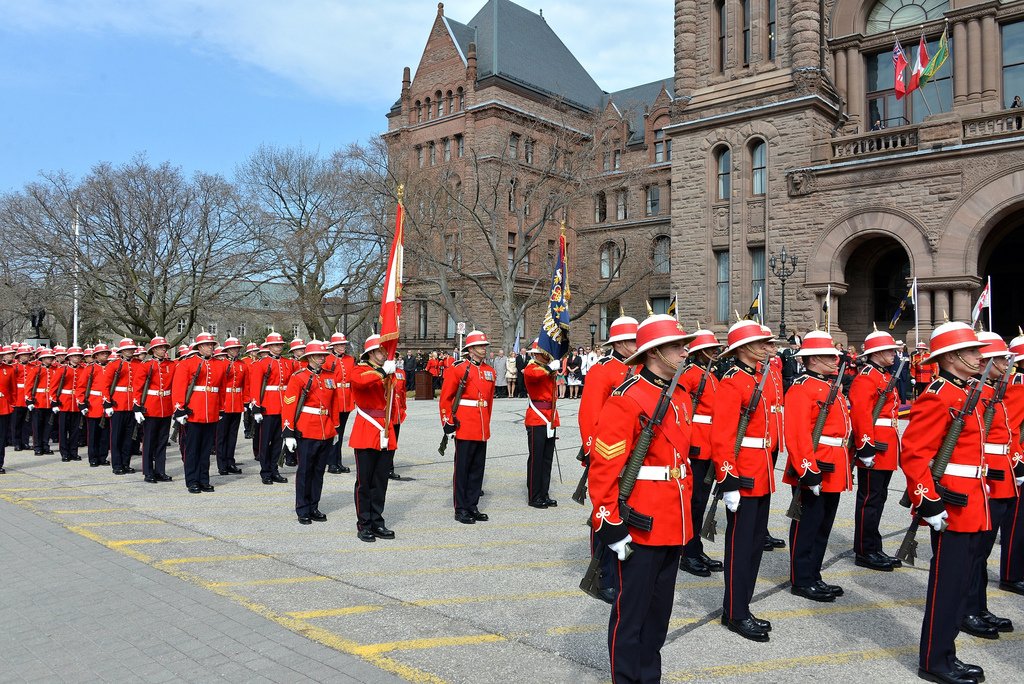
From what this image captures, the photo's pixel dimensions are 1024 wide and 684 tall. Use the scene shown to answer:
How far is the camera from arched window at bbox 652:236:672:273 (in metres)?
48.6

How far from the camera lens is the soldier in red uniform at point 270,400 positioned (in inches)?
495

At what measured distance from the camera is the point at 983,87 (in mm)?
28219

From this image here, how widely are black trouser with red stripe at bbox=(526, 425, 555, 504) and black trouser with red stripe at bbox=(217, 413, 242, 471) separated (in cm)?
589

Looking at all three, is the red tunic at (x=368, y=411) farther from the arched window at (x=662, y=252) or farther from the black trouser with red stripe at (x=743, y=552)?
the arched window at (x=662, y=252)

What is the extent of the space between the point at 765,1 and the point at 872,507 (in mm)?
27741

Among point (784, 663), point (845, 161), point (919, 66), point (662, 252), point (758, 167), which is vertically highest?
point (919, 66)

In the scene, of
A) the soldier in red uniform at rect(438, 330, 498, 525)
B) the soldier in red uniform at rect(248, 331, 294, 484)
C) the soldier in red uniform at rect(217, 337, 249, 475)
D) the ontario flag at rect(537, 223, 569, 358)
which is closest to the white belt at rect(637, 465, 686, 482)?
the soldier in red uniform at rect(438, 330, 498, 525)

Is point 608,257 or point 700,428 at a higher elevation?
point 608,257

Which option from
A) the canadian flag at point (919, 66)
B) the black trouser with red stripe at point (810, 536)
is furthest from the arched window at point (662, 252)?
the black trouser with red stripe at point (810, 536)

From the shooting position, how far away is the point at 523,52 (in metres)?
55.3

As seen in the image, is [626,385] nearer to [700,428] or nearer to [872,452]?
[700,428]

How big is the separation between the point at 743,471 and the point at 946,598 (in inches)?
62.2

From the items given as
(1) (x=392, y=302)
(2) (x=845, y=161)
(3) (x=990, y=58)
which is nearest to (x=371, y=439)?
(1) (x=392, y=302)

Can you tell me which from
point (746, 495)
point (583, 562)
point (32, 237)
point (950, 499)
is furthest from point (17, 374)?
point (32, 237)
